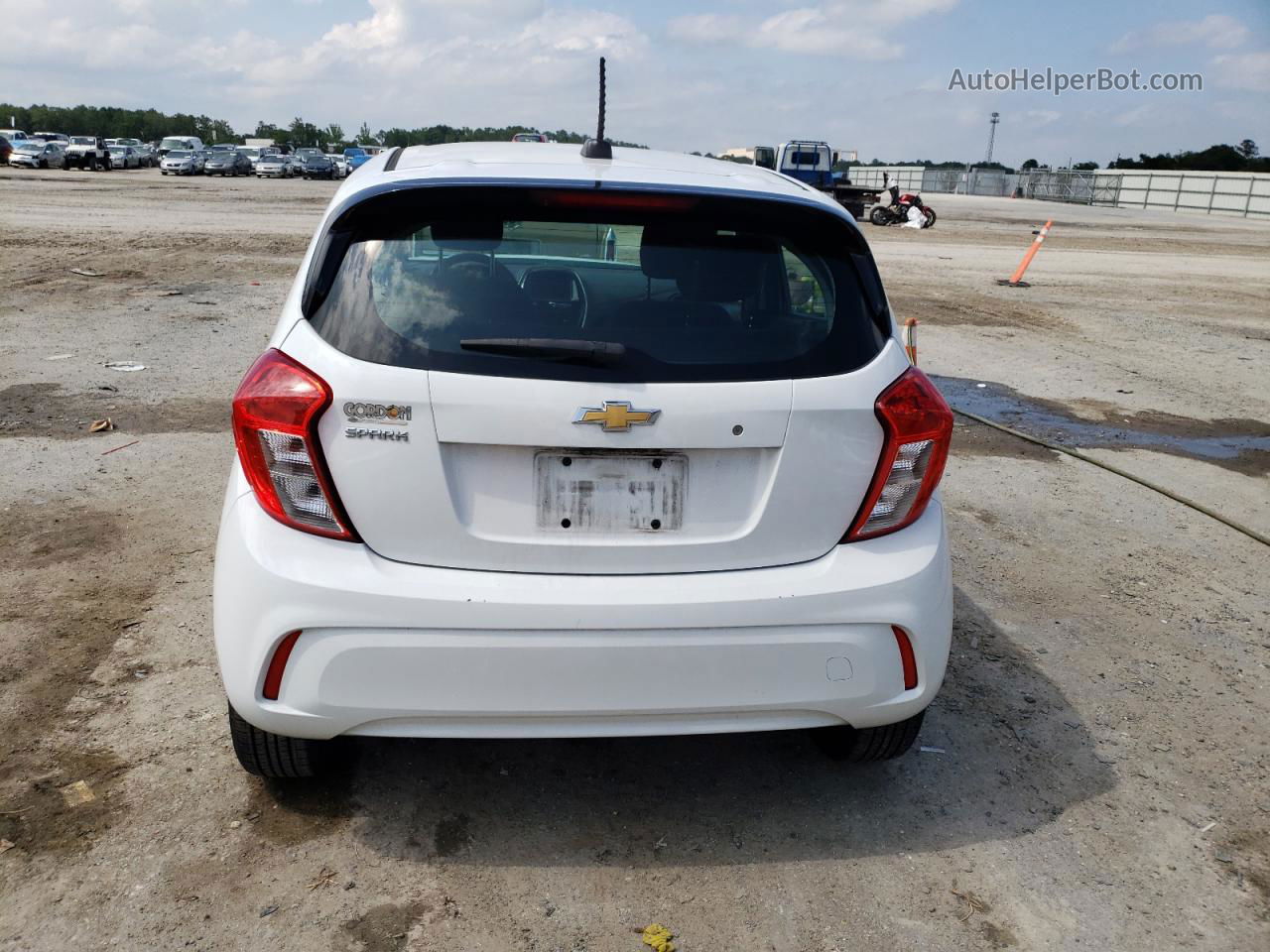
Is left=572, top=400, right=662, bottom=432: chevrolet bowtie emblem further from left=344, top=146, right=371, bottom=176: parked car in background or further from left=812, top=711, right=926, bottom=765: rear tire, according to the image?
left=344, top=146, right=371, bottom=176: parked car in background

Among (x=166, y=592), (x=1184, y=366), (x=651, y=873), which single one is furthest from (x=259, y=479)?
(x=1184, y=366)

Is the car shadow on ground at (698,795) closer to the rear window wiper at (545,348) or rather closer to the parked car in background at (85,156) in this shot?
the rear window wiper at (545,348)

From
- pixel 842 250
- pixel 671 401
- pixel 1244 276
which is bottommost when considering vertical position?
pixel 1244 276

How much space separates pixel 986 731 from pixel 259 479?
2526 millimetres

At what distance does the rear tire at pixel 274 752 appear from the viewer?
288 cm

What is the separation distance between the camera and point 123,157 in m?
59.2

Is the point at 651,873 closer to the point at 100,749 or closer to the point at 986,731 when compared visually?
the point at 986,731

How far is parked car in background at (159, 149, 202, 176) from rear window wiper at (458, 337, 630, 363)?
188 ft

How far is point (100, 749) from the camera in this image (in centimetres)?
327

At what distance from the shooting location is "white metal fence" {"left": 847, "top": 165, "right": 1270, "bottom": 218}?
5588 centimetres

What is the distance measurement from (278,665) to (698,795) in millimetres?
1334

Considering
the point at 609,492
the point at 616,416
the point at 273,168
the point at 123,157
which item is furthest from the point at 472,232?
the point at 123,157

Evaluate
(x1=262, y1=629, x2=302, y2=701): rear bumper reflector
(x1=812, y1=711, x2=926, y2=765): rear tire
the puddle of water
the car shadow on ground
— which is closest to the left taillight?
(x1=262, y1=629, x2=302, y2=701): rear bumper reflector

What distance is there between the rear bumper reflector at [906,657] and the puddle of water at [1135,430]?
17.5ft
